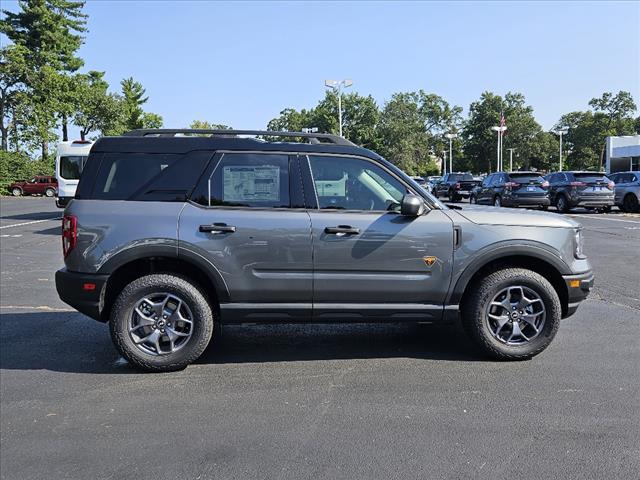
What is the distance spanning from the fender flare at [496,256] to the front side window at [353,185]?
32.3 inches

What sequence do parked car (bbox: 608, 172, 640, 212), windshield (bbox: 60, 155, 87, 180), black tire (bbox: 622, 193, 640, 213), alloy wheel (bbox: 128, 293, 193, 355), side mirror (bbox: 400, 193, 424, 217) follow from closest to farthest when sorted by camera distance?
side mirror (bbox: 400, 193, 424, 217) < alloy wheel (bbox: 128, 293, 193, 355) < windshield (bbox: 60, 155, 87, 180) < parked car (bbox: 608, 172, 640, 212) < black tire (bbox: 622, 193, 640, 213)

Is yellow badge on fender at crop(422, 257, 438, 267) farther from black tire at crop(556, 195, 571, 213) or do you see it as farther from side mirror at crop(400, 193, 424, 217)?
black tire at crop(556, 195, 571, 213)

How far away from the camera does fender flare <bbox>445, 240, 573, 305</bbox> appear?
4918 mm

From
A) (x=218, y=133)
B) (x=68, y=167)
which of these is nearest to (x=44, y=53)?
(x=68, y=167)

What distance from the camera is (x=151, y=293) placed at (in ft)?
15.8

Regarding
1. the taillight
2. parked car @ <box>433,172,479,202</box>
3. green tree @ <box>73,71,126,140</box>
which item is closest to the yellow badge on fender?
the taillight

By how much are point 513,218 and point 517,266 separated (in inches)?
17.7

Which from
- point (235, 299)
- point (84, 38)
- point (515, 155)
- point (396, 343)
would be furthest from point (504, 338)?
point (515, 155)

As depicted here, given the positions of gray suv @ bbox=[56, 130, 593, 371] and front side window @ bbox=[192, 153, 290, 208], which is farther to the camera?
front side window @ bbox=[192, 153, 290, 208]

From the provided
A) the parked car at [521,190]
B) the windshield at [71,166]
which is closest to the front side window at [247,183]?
the windshield at [71,166]

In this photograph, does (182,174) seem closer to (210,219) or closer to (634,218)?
(210,219)

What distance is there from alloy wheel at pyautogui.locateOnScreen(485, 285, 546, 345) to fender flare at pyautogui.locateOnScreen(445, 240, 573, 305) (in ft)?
0.97

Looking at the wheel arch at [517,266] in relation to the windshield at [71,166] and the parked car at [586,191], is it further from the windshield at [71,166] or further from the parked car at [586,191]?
the parked car at [586,191]

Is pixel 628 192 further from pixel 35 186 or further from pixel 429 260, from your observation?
pixel 35 186
